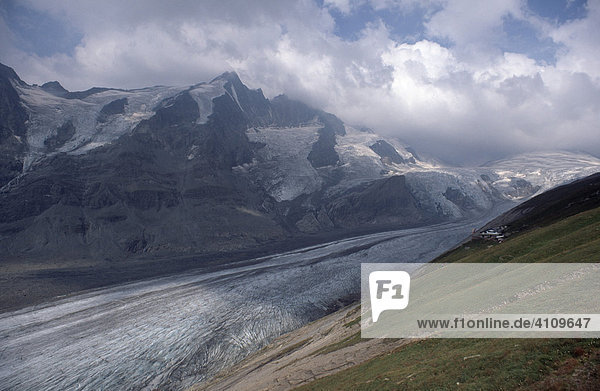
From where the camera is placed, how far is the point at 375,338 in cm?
3112

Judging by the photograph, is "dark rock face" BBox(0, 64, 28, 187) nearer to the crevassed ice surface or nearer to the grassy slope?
the crevassed ice surface

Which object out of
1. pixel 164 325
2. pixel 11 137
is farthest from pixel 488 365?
pixel 11 137

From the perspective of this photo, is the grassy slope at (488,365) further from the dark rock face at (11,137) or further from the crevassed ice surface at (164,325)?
the dark rock face at (11,137)

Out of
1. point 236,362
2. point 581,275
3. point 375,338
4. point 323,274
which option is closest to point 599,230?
point 581,275

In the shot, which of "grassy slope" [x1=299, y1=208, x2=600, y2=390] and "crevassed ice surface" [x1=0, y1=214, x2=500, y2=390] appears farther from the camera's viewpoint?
"crevassed ice surface" [x1=0, y1=214, x2=500, y2=390]

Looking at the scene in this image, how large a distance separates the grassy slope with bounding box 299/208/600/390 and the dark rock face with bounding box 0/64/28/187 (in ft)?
667

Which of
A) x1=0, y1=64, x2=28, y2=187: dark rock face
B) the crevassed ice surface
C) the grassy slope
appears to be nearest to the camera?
the grassy slope

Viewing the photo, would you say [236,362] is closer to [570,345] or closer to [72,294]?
[570,345]

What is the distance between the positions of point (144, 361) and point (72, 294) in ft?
183

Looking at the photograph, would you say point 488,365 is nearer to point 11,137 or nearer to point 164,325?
point 164,325

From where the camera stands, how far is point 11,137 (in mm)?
182875

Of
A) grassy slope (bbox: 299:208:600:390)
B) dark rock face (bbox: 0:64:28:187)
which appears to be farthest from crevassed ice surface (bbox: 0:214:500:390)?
dark rock face (bbox: 0:64:28:187)

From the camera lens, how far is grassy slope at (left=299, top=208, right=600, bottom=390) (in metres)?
13.6

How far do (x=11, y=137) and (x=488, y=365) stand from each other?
232 metres
